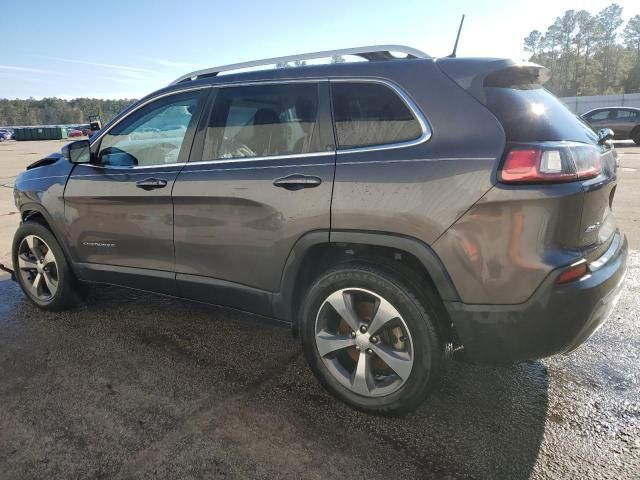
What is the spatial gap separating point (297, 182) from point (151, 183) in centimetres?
114

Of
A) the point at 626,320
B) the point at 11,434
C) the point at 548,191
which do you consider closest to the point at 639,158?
the point at 626,320

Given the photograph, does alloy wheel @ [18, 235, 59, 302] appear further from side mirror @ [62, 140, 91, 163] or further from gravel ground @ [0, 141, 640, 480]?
side mirror @ [62, 140, 91, 163]

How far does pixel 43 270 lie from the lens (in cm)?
395

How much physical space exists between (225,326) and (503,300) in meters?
2.21

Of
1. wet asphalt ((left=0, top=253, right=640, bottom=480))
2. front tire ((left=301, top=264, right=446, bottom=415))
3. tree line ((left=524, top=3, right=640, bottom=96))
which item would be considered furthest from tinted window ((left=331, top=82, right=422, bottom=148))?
tree line ((left=524, top=3, right=640, bottom=96))

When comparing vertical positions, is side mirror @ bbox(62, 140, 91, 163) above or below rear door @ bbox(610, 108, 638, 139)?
below

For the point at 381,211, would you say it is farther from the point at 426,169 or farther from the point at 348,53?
the point at 348,53

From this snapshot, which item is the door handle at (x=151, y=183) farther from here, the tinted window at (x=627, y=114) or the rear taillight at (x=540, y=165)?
the tinted window at (x=627, y=114)

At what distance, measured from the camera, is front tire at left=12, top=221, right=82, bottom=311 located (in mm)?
3817

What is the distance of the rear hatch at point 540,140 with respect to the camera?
2.02 m

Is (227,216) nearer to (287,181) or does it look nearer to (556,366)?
(287,181)

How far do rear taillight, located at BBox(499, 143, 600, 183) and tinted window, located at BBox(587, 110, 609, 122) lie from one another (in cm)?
2099

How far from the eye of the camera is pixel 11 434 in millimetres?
2381

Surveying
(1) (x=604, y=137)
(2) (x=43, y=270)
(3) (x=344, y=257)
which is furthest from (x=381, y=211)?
(2) (x=43, y=270)
